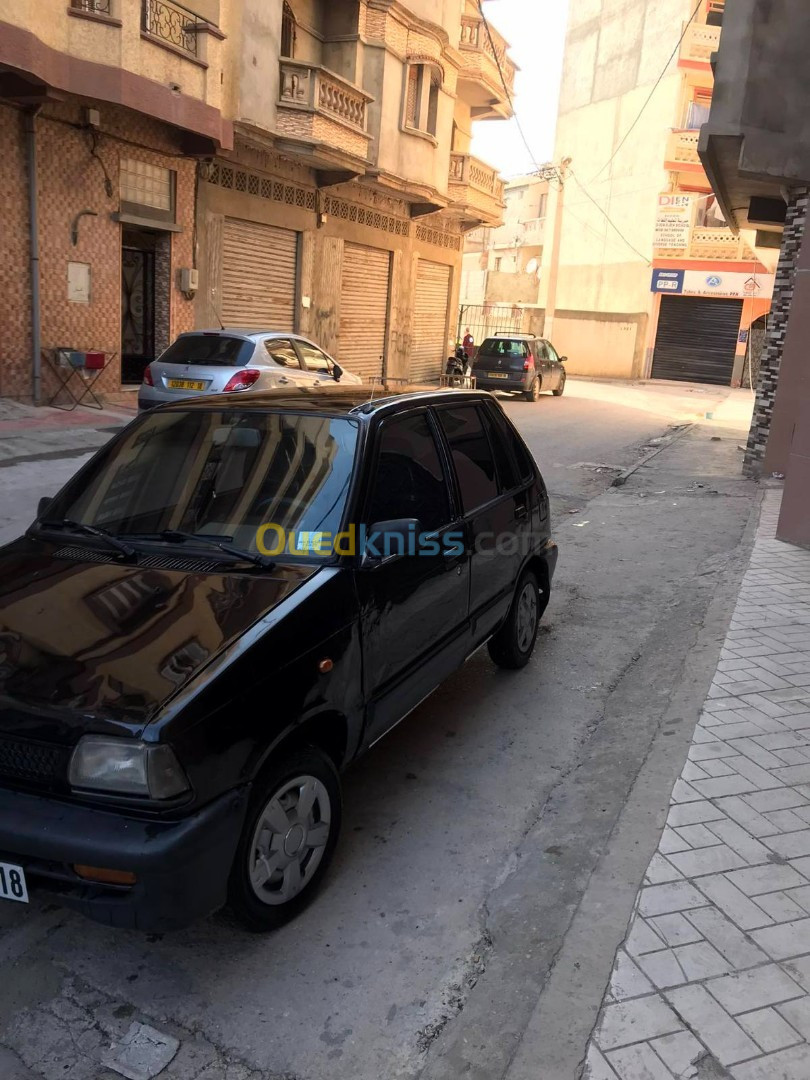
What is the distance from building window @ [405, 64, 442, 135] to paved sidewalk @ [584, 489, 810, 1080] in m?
19.7

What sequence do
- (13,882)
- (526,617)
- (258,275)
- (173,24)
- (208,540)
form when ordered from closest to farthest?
(13,882) < (208,540) < (526,617) < (173,24) < (258,275)

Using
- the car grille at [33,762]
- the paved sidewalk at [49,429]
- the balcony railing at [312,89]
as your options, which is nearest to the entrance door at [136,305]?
the paved sidewalk at [49,429]

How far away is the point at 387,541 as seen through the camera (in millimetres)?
3461

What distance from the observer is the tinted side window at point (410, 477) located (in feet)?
11.8

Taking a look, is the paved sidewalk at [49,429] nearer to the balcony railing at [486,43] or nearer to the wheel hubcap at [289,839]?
the wheel hubcap at [289,839]

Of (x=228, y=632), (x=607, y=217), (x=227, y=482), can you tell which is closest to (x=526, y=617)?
(x=227, y=482)

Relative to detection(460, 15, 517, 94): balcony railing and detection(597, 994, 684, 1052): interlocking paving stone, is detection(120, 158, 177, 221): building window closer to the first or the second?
detection(460, 15, 517, 94): balcony railing

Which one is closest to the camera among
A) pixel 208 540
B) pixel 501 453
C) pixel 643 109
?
pixel 208 540

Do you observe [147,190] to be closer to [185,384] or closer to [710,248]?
[185,384]

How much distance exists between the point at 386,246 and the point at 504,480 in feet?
62.5

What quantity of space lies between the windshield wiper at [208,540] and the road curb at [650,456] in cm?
935

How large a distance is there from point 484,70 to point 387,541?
24.1 meters

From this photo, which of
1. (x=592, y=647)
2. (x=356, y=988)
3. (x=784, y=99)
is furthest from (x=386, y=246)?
(x=356, y=988)

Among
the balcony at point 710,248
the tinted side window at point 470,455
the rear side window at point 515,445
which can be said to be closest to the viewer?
the tinted side window at point 470,455
